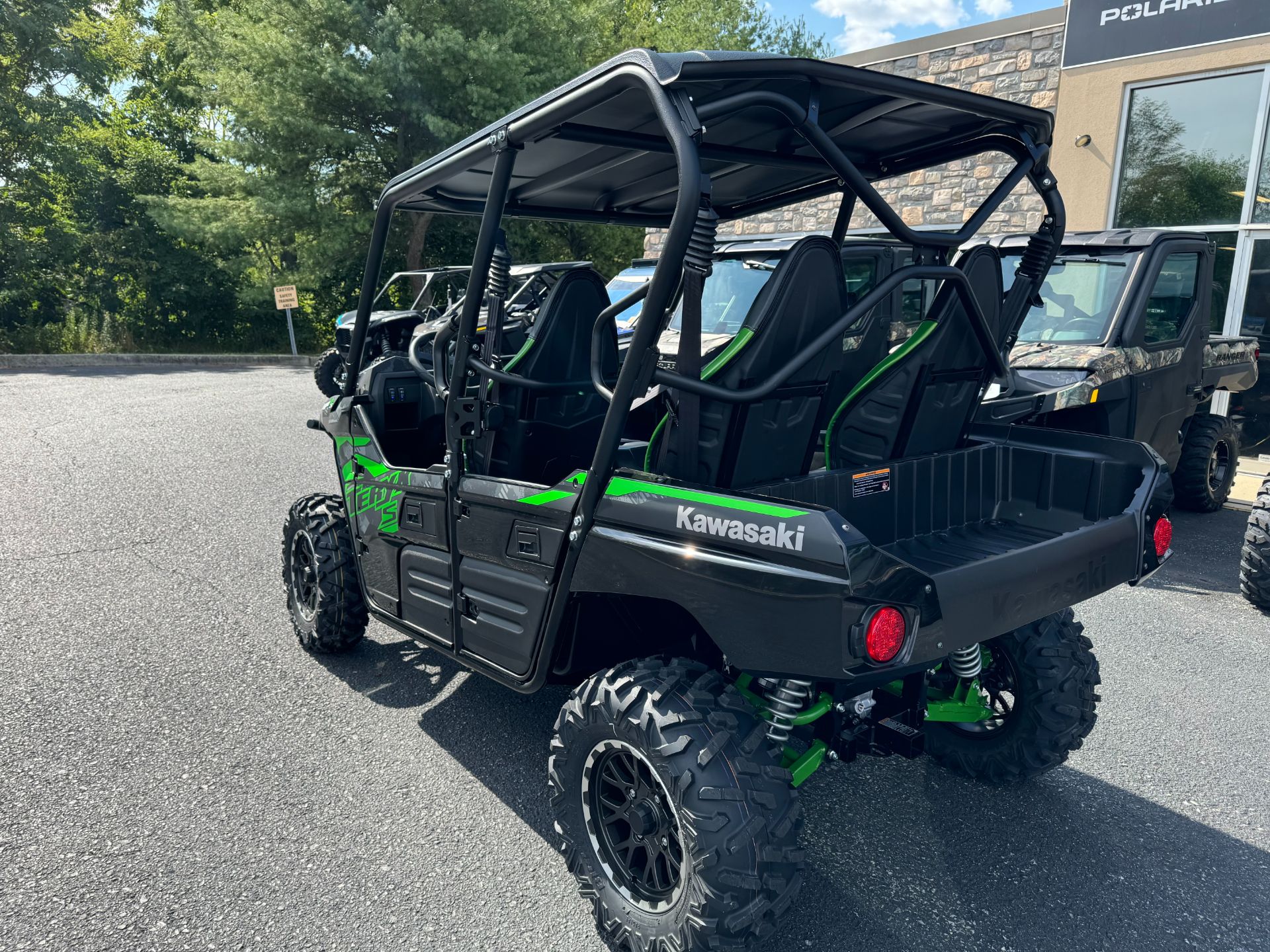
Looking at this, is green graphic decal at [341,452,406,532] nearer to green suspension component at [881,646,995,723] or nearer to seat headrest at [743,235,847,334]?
seat headrest at [743,235,847,334]

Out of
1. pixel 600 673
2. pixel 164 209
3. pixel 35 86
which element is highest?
pixel 35 86

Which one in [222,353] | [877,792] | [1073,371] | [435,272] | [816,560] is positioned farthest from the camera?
[222,353]

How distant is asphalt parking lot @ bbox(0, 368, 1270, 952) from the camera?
2.44 meters

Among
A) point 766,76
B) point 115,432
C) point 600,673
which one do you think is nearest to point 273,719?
point 600,673

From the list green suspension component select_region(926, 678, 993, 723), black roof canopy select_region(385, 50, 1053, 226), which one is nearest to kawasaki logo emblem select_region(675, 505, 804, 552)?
black roof canopy select_region(385, 50, 1053, 226)

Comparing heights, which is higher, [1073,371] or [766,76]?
[766,76]

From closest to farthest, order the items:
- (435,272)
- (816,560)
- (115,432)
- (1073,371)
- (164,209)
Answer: (816,560) < (1073,371) < (435,272) < (115,432) < (164,209)

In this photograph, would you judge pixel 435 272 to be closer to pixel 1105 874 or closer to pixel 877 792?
pixel 877 792

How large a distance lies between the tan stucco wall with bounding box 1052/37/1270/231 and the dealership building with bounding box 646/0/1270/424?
1 cm

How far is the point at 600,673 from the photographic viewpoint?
93.8 inches

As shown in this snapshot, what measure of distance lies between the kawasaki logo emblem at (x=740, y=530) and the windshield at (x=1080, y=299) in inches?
184

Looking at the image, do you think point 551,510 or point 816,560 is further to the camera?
point 551,510

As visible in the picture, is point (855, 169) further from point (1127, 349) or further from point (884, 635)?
point (1127, 349)

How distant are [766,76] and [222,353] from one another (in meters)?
21.7
